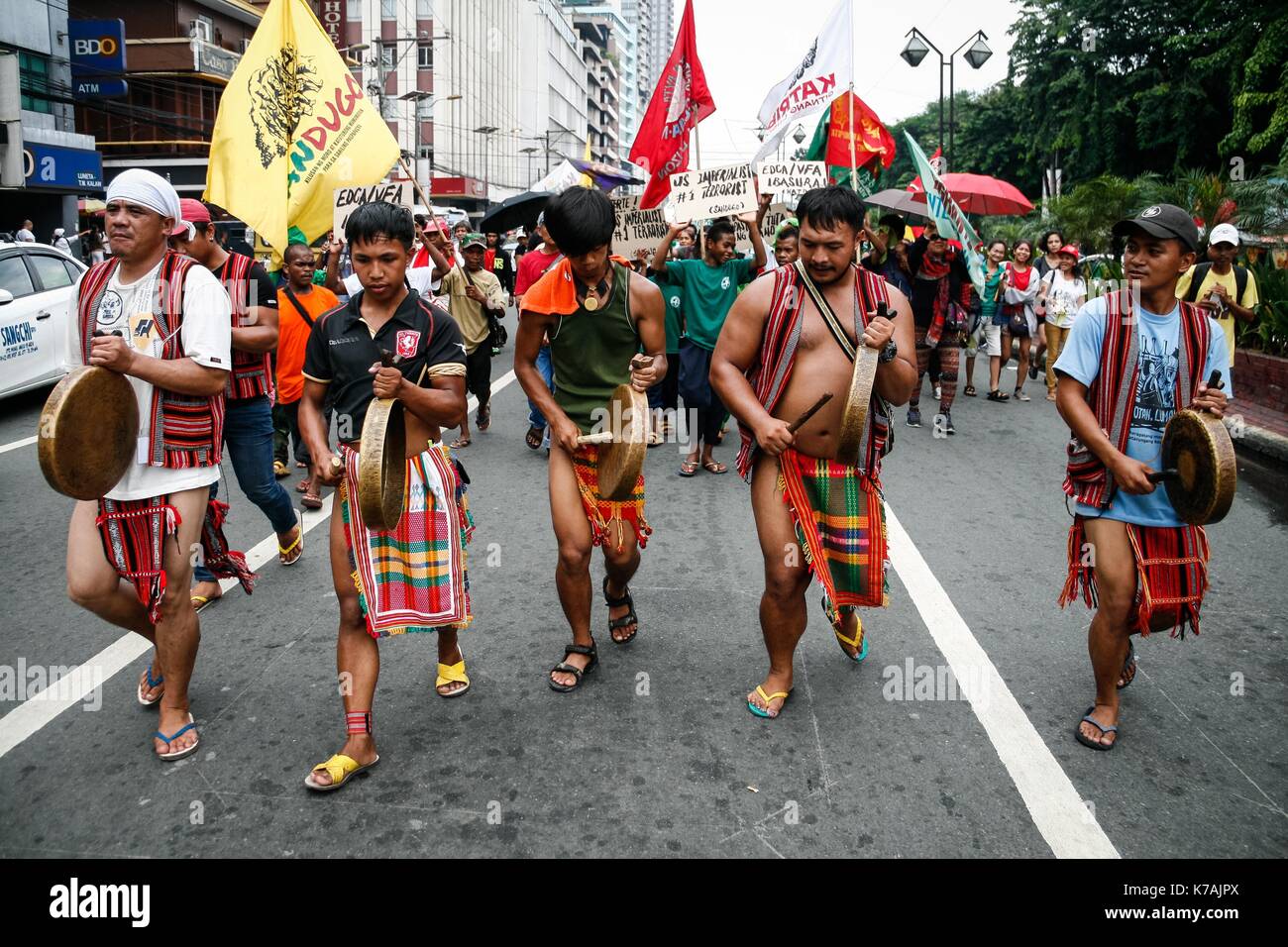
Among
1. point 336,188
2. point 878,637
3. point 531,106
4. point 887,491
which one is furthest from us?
point 531,106

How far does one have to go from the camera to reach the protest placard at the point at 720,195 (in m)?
6.85

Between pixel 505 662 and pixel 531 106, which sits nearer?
pixel 505 662

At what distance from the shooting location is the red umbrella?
1534 cm

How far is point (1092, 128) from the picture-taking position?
1362 inches

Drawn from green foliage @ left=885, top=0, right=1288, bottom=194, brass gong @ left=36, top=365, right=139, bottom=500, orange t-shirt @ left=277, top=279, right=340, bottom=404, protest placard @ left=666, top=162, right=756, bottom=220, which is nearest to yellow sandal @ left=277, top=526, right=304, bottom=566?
orange t-shirt @ left=277, top=279, right=340, bottom=404

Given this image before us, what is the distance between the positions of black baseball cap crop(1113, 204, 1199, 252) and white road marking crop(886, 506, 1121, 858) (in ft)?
6.10

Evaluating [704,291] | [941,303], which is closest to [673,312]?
[704,291]

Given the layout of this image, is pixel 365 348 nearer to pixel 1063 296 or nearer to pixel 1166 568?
pixel 1166 568

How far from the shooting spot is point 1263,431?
9.61m

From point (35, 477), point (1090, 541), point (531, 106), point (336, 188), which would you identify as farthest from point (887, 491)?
point (531, 106)

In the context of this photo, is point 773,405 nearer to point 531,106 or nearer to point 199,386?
point 199,386

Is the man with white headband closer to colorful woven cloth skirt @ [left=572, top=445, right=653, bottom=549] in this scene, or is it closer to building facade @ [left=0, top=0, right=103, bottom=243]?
colorful woven cloth skirt @ [left=572, top=445, right=653, bottom=549]

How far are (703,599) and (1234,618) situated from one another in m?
2.67

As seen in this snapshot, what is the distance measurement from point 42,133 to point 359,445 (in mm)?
26414
